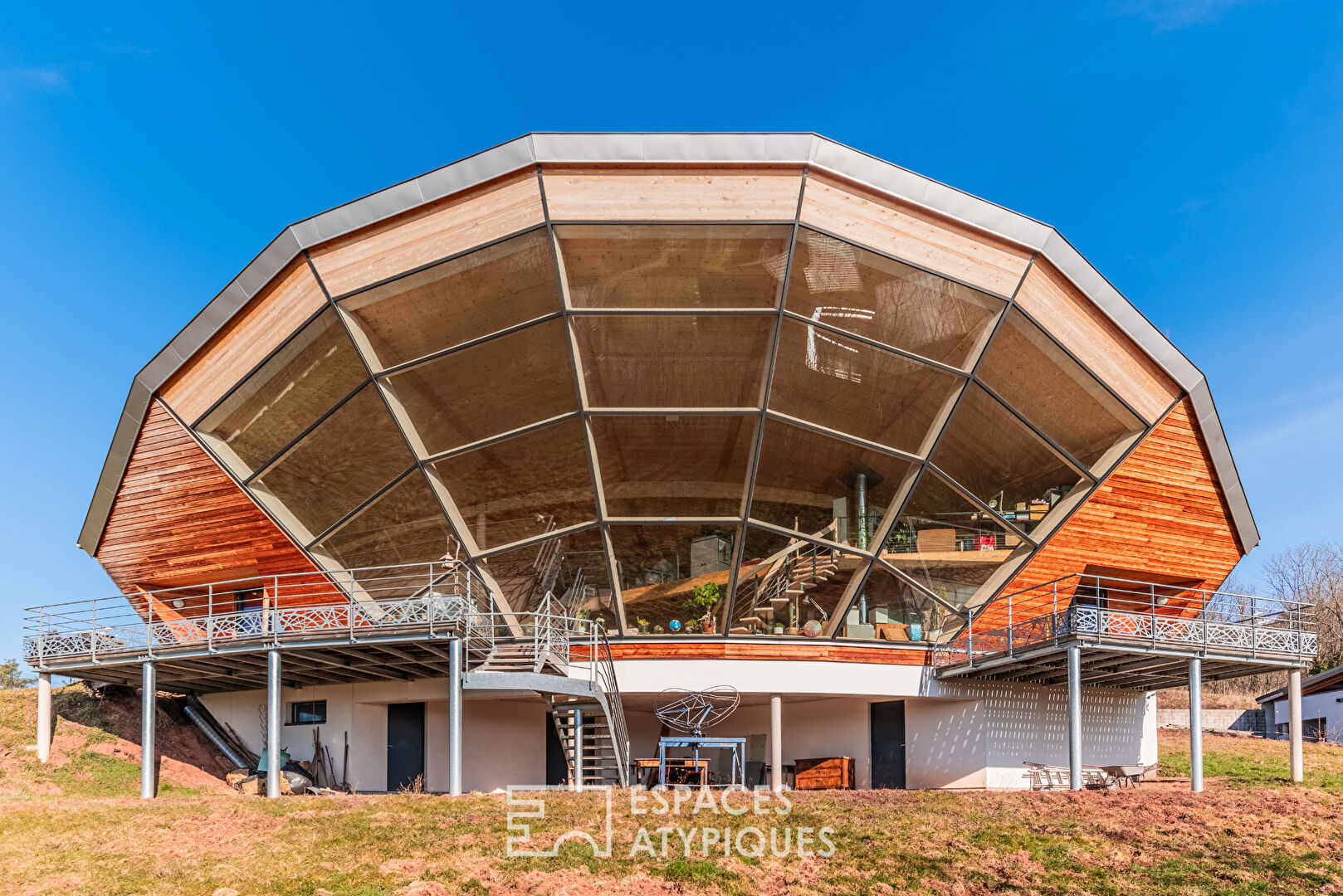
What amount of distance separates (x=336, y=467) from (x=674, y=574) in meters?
6.74

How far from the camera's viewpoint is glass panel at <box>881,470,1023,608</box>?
2142 cm

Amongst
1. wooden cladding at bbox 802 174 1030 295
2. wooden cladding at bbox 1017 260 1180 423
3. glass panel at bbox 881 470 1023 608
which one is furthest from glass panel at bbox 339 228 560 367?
wooden cladding at bbox 1017 260 1180 423

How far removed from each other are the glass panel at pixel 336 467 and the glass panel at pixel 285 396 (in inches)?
11.6

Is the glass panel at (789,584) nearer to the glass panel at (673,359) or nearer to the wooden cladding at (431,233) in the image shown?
the glass panel at (673,359)

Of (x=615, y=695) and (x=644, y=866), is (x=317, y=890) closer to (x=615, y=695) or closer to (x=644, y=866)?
(x=644, y=866)

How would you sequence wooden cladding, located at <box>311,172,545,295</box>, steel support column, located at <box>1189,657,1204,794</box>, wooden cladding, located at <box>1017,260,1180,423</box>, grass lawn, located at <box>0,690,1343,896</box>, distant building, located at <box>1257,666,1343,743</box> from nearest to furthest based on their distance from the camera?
grass lawn, located at <box>0,690,1343,896</box>
steel support column, located at <box>1189,657,1204,794</box>
wooden cladding, located at <box>311,172,545,295</box>
wooden cladding, located at <box>1017,260,1180,423</box>
distant building, located at <box>1257,666,1343,743</box>

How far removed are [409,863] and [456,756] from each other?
17.0 ft

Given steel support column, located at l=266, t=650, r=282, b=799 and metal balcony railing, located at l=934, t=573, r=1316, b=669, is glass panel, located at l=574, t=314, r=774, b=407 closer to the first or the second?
metal balcony railing, located at l=934, t=573, r=1316, b=669

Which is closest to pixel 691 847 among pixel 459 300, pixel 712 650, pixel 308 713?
pixel 712 650

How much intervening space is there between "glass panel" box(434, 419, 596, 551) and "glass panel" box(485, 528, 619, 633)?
32cm

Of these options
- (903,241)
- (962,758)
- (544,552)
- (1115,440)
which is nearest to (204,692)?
(544,552)

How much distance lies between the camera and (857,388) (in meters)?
20.6

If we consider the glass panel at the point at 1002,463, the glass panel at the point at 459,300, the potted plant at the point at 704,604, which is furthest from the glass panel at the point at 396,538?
the glass panel at the point at 1002,463

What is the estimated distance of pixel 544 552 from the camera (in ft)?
69.2
